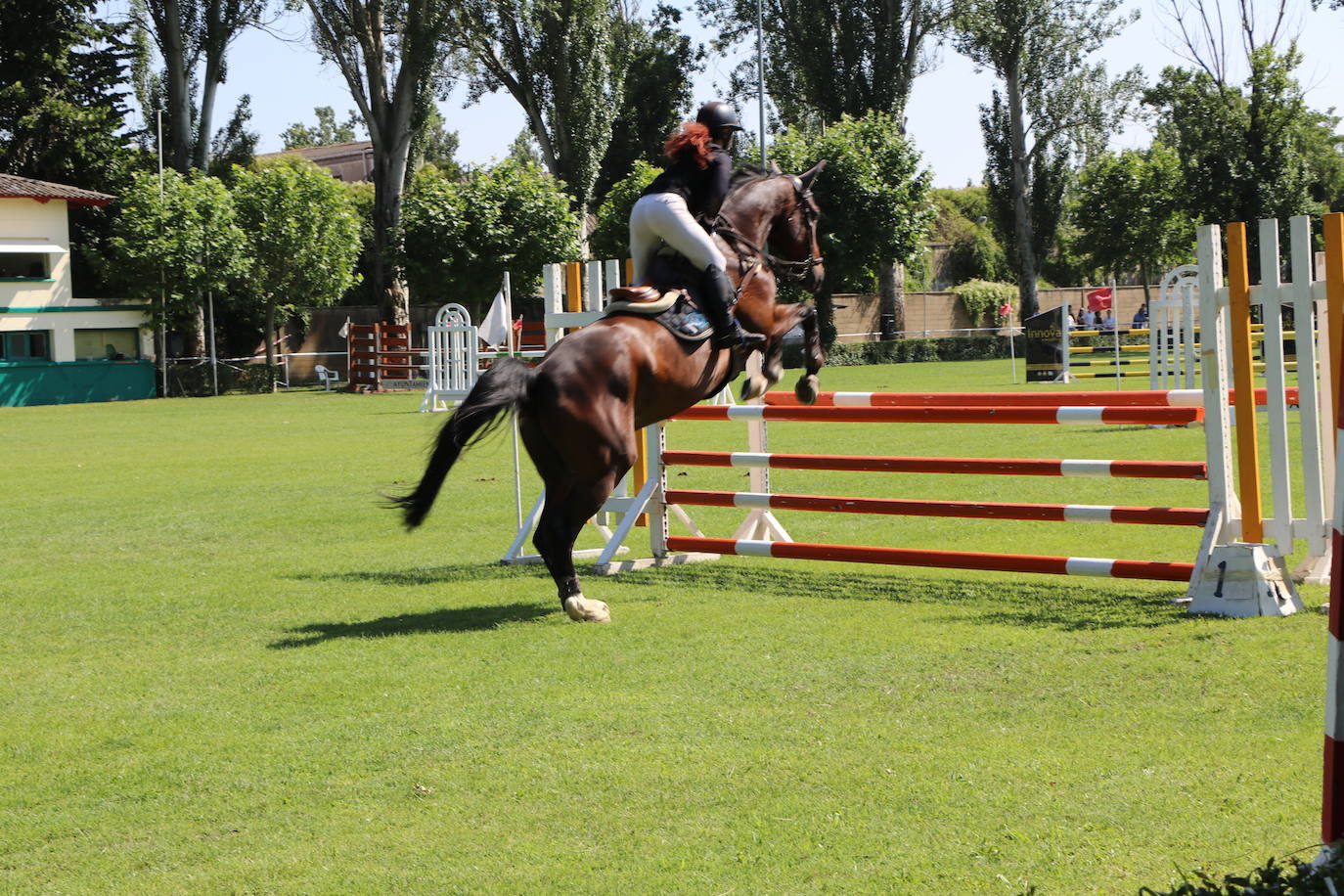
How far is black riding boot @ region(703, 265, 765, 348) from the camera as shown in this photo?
24.6 ft

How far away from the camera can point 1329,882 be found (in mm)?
2240

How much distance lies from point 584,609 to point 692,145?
2.66m

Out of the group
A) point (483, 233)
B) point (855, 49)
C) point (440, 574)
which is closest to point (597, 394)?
point (440, 574)

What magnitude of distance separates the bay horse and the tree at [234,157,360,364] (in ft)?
119

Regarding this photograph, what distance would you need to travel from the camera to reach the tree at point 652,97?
2330 inches

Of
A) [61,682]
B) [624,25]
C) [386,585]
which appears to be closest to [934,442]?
[386,585]

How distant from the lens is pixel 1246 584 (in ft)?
22.3

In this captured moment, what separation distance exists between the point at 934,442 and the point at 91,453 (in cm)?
1209

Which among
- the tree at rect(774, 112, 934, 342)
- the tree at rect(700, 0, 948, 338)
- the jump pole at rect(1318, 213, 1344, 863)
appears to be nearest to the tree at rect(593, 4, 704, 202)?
the tree at rect(700, 0, 948, 338)

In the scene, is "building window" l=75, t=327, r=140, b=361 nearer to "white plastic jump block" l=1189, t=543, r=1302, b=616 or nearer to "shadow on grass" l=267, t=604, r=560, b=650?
"shadow on grass" l=267, t=604, r=560, b=650

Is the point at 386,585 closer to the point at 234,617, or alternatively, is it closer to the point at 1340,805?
the point at 234,617

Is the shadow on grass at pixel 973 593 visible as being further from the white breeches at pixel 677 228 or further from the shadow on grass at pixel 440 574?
the white breeches at pixel 677 228

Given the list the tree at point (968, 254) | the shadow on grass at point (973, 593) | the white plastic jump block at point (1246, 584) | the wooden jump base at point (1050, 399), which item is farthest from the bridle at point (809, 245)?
the tree at point (968, 254)

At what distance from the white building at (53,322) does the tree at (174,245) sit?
160 centimetres
